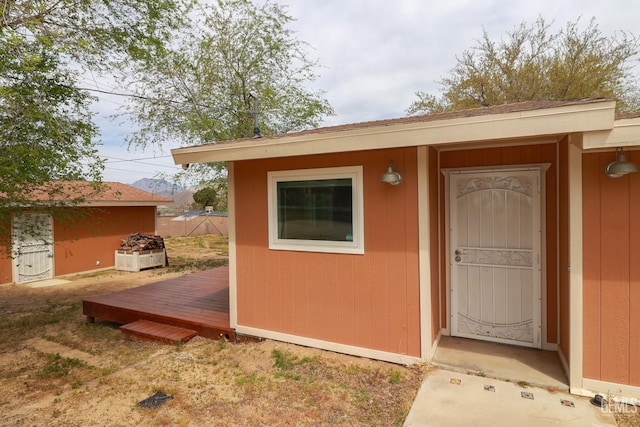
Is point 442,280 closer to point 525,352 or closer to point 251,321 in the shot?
point 525,352

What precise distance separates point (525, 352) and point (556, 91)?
12675 millimetres

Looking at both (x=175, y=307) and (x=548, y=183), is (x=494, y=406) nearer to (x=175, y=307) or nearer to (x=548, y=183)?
(x=548, y=183)

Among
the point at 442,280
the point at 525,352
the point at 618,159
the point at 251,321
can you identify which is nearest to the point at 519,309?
the point at 525,352

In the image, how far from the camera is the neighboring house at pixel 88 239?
895 centimetres

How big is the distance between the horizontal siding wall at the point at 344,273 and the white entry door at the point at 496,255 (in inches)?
34.3

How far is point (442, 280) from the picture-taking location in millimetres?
3807

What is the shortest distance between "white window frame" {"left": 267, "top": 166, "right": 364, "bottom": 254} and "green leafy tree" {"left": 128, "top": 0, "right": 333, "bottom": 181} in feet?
25.9

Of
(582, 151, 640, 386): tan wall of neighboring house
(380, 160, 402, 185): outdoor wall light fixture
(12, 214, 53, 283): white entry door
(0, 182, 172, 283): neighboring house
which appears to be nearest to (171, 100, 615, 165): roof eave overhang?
(380, 160, 402, 185): outdoor wall light fixture

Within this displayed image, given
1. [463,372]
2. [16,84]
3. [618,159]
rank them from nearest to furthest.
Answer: [618,159] < [463,372] < [16,84]

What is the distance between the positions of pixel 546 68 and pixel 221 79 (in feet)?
38.9

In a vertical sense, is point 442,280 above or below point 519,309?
above

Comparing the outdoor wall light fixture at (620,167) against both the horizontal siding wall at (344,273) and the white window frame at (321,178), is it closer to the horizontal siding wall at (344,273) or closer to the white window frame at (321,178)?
the horizontal siding wall at (344,273)

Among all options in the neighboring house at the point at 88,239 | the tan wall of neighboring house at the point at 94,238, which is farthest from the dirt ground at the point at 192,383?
the tan wall of neighboring house at the point at 94,238

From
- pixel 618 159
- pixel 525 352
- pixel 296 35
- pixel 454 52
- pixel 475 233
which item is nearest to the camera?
pixel 618 159
